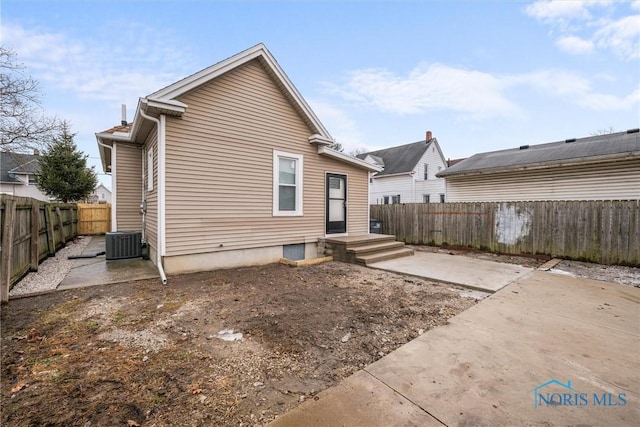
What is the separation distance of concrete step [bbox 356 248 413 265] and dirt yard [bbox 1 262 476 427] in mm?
1916

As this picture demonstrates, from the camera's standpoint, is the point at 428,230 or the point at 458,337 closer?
the point at 458,337

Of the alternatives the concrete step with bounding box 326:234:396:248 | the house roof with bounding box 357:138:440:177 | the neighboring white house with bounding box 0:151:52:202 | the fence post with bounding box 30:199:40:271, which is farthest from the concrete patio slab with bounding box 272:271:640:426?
the neighboring white house with bounding box 0:151:52:202

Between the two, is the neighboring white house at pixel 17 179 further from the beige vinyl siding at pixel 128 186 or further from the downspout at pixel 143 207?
the downspout at pixel 143 207

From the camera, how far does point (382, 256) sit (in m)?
Answer: 7.50

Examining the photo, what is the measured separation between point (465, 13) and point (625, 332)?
9473mm

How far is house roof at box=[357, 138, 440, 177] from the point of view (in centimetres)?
2181

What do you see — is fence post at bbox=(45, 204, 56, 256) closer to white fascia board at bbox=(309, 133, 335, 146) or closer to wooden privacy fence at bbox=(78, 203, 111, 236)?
wooden privacy fence at bbox=(78, 203, 111, 236)

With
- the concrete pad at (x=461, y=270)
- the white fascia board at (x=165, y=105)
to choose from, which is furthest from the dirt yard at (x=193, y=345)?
the white fascia board at (x=165, y=105)

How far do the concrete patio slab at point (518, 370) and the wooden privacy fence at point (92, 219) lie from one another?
47.5 feet

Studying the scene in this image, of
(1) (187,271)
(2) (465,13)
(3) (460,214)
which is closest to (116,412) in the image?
(1) (187,271)

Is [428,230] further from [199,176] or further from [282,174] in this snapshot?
[199,176]

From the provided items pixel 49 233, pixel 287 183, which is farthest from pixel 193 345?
pixel 49 233

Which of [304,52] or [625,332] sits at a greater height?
[304,52]

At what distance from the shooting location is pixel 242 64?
6.46 metres
